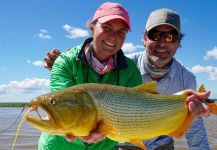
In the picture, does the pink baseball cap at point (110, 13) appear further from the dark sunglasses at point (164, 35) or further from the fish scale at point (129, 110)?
the dark sunglasses at point (164, 35)

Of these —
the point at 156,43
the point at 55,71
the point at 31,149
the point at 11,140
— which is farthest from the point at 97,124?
the point at 11,140

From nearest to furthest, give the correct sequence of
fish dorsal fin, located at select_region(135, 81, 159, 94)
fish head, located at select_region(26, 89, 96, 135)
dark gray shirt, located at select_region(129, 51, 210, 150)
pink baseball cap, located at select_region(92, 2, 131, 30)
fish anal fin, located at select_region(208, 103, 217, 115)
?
fish head, located at select_region(26, 89, 96, 135) < fish dorsal fin, located at select_region(135, 81, 159, 94) < fish anal fin, located at select_region(208, 103, 217, 115) < pink baseball cap, located at select_region(92, 2, 131, 30) < dark gray shirt, located at select_region(129, 51, 210, 150)

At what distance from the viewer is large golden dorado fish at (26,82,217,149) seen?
400 centimetres

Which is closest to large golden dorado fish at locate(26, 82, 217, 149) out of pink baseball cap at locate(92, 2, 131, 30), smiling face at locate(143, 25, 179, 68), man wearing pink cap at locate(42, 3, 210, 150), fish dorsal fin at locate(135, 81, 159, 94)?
fish dorsal fin at locate(135, 81, 159, 94)

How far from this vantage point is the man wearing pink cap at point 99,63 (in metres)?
5.25

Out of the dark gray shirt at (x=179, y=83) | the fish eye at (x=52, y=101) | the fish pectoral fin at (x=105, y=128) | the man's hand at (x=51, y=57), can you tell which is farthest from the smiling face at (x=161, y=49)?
the fish eye at (x=52, y=101)

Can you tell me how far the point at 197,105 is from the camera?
4.97 metres

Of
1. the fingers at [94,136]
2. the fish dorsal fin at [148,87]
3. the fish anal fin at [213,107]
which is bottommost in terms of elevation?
the fingers at [94,136]

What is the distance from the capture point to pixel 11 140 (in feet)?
56.1

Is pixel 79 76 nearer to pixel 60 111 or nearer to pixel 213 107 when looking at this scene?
pixel 60 111

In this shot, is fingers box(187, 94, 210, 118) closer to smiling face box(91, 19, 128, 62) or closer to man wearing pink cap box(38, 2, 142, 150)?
man wearing pink cap box(38, 2, 142, 150)

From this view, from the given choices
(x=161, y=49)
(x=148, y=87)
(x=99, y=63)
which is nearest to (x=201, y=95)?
(x=148, y=87)

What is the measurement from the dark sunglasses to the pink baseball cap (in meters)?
1.81

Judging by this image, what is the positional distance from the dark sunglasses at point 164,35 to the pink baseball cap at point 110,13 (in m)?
1.81
